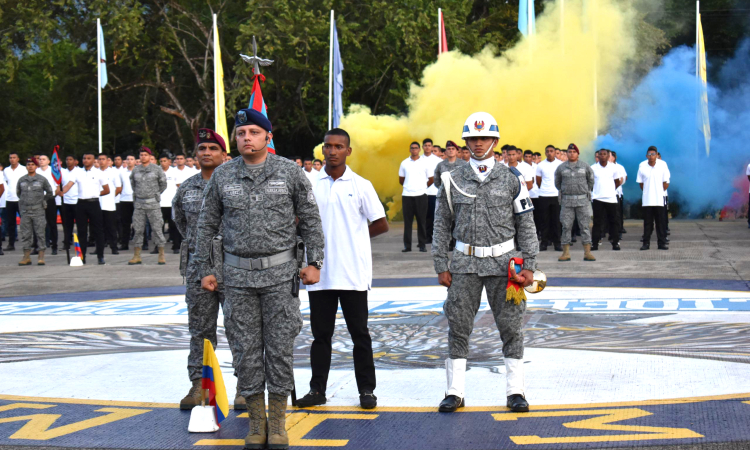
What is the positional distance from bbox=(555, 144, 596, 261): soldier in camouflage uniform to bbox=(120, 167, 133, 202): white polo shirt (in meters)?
9.20

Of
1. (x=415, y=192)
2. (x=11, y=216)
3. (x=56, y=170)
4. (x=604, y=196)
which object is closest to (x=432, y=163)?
(x=415, y=192)

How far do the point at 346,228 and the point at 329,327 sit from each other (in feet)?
2.25

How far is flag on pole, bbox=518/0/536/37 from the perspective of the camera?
84.9 ft

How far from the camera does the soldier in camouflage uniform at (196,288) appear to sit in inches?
231

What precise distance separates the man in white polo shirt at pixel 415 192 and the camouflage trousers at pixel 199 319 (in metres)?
11.2

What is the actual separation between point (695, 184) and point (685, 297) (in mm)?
17419

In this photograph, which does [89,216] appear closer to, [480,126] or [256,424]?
[480,126]

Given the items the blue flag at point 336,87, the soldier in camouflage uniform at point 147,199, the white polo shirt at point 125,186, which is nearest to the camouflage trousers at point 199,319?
the soldier in camouflage uniform at point 147,199

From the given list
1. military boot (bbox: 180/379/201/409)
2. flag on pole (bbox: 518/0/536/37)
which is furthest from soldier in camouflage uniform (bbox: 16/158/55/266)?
flag on pole (bbox: 518/0/536/37)

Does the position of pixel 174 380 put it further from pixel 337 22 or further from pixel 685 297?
pixel 337 22

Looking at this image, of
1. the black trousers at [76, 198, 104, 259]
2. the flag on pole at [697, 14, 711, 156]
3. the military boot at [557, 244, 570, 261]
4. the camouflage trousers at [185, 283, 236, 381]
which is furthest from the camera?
the flag on pole at [697, 14, 711, 156]

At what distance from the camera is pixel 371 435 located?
5.18 meters

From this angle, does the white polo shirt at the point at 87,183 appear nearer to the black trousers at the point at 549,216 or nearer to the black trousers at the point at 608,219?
the black trousers at the point at 549,216

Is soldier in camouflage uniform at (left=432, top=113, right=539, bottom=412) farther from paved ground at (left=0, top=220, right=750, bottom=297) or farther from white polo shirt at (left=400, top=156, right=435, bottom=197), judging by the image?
white polo shirt at (left=400, top=156, right=435, bottom=197)
